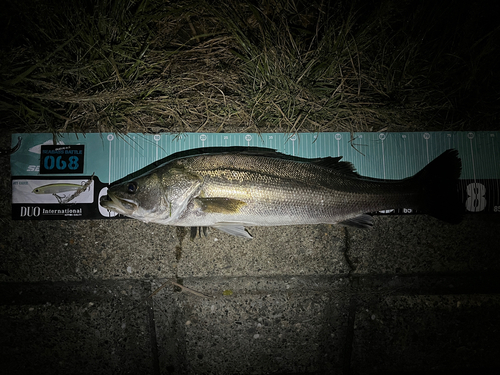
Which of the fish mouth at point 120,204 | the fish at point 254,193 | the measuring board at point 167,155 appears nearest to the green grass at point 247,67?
the measuring board at point 167,155

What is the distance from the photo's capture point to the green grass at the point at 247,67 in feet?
8.51

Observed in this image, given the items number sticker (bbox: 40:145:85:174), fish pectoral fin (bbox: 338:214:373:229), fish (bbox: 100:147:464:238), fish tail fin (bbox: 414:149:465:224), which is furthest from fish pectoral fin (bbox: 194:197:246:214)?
fish tail fin (bbox: 414:149:465:224)

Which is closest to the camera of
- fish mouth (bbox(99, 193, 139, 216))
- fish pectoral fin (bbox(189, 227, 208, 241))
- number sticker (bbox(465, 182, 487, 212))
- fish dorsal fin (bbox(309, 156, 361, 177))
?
fish mouth (bbox(99, 193, 139, 216))

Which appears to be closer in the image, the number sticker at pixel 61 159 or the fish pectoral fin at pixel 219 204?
the fish pectoral fin at pixel 219 204

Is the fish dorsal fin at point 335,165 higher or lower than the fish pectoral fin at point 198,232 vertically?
higher

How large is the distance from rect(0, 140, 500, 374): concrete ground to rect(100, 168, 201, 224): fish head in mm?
490

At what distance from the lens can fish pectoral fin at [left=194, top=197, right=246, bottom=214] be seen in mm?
2242

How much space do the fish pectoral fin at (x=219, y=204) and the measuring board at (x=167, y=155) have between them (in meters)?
0.74

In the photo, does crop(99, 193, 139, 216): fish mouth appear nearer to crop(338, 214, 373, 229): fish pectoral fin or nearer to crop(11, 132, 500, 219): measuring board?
crop(11, 132, 500, 219): measuring board

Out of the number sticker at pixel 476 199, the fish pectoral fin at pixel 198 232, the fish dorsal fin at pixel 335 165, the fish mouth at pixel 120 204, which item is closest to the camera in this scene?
the fish mouth at pixel 120 204

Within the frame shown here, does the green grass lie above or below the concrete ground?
above

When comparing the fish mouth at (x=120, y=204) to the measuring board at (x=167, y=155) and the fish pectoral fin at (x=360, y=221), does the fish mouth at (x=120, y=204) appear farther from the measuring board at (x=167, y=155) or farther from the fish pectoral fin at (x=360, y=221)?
the fish pectoral fin at (x=360, y=221)

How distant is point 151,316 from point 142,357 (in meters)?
0.46

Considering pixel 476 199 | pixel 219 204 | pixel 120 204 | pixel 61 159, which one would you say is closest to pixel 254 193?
pixel 219 204
